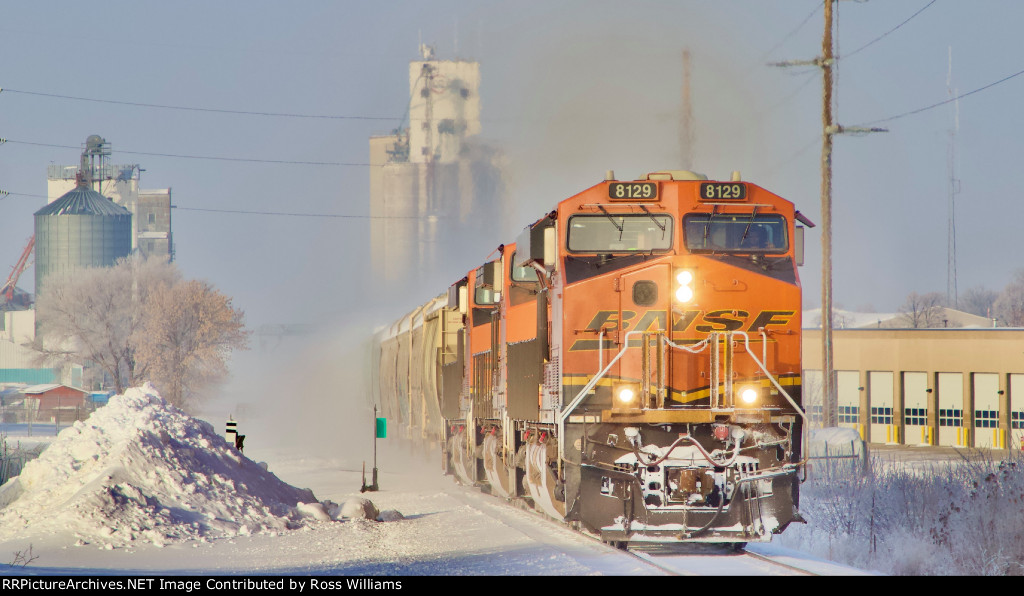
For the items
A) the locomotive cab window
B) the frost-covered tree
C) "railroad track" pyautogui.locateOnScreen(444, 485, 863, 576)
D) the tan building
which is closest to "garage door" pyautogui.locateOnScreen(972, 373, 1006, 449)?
the tan building

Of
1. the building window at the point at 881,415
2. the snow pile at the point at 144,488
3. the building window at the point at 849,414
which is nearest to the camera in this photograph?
the snow pile at the point at 144,488

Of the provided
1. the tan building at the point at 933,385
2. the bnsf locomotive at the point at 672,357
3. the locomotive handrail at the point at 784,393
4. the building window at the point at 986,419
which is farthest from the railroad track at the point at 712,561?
the building window at the point at 986,419

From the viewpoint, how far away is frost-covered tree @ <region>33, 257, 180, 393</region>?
3169 inches

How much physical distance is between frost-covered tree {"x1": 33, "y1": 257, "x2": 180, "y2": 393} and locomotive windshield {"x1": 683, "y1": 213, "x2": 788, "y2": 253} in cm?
6811

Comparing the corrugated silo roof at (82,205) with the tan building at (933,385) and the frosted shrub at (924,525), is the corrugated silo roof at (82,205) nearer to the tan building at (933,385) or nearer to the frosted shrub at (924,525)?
the tan building at (933,385)

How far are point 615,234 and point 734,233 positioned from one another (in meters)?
1.57

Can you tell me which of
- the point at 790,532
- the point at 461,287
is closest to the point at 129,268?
the point at 461,287

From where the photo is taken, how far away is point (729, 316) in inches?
569

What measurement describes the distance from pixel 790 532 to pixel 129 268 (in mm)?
79658

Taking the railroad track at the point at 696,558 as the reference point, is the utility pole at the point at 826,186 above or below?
above

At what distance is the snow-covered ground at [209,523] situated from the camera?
14.1 m

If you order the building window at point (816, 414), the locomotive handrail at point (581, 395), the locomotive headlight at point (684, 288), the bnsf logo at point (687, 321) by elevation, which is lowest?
the building window at point (816, 414)

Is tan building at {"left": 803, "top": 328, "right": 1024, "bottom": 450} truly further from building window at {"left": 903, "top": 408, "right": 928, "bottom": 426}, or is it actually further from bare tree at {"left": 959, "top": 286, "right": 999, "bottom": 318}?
bare tree at {"left": 959, "top": 286, "right": 999, "bottom": 318}

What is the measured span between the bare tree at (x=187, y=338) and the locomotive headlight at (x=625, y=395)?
208 feet
